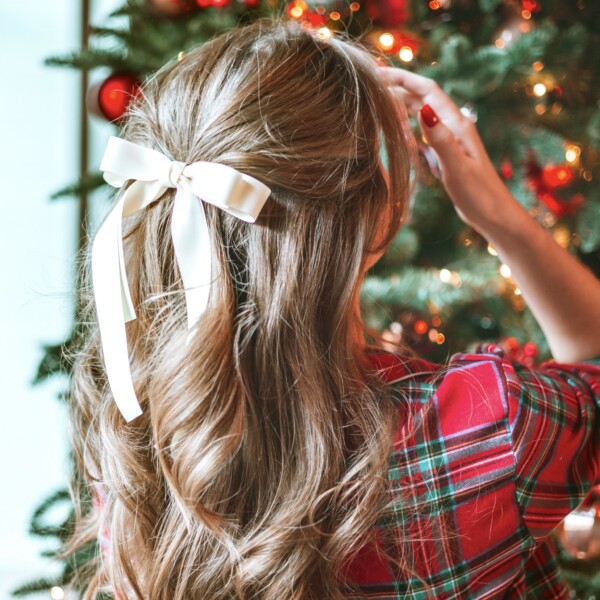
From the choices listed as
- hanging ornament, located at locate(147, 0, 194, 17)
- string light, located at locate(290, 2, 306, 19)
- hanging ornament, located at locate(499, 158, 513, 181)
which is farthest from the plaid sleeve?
hanging ornament, located at locate(147, 0, 194, 17)

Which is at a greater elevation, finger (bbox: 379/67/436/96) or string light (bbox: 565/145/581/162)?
finger (bbox: 379/67/436/96)

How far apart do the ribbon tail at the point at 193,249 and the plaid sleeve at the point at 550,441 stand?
307 millimetres

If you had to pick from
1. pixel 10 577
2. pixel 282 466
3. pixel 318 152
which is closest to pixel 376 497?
pixel 282 466

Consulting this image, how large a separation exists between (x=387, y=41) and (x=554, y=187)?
36 cm

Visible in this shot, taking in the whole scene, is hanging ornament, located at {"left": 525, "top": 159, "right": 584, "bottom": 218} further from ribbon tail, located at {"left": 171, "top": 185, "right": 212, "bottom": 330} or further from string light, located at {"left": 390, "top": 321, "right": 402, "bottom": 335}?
ribbon tail, located at {"left": 171, "top": 185, "right": 212, "bottom": 330}

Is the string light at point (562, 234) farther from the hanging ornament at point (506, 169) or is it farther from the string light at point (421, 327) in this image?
the string light at point (421, 327)

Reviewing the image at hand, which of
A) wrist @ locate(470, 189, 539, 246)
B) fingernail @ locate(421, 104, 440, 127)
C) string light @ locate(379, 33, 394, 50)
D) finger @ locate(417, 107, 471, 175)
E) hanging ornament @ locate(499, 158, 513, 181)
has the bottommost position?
wrist @ locate(470, 189, 539, 246)

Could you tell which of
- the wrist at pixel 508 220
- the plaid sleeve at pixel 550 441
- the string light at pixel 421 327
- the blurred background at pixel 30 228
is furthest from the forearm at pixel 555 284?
the blurred background at pixel 30 228

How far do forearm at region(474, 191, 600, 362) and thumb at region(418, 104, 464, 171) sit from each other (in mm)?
85

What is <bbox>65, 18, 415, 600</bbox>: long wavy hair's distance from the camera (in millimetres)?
653

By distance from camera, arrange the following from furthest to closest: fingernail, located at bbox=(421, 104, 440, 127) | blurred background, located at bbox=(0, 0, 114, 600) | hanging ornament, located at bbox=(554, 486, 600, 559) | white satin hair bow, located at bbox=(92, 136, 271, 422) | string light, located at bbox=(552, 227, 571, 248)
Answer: blurred background, located at bbox=(0, 0, 114, 600)
string light, located at bbox=(552, 227, 571, 248)
hanging ornament, located at bbox=(554, 486, 600, 559)
fingernail, located at bbox=(421, 104, 440, 127)
white satin hair bow, located at bbox=(92, 136, 271, 422)

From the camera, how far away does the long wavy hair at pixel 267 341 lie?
653mm

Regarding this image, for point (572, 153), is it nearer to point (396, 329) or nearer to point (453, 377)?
point (396, 329)

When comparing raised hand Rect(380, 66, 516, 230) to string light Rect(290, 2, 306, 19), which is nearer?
raised hand Rect(380, 66, 516, 230)
